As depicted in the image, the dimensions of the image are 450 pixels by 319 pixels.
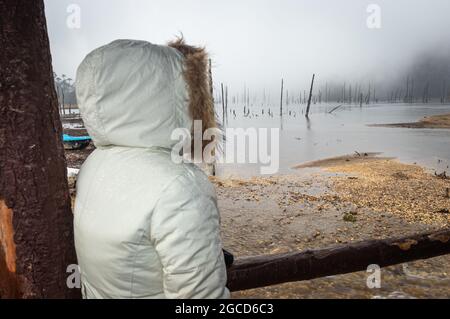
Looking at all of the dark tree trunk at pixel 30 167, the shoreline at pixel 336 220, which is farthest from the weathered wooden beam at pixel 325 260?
the dark tree trunk at pixel 30 167

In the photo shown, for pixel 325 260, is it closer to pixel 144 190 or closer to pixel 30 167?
pixel 144 190

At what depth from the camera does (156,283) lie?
4.78 ft

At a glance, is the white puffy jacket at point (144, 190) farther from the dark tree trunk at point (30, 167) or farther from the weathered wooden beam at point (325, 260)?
the weathered wooden beam at point (325, 260)

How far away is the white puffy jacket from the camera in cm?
132

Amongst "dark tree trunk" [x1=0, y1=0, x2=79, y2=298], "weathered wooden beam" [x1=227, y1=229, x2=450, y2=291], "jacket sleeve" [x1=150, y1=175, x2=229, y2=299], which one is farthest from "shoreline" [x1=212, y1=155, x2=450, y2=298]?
"dark tree trunk" [x1=0, y1=0, x2=79, y2=298]

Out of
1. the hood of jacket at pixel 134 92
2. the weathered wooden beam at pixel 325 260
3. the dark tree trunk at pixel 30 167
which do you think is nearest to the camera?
the hood of jacket at pixel 134 92

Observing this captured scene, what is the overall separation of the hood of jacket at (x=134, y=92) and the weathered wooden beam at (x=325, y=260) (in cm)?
153

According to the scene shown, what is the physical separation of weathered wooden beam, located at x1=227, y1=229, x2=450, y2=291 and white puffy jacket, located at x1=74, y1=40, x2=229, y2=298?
119 cm

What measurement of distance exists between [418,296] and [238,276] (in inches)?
123

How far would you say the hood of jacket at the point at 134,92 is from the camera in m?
1.42

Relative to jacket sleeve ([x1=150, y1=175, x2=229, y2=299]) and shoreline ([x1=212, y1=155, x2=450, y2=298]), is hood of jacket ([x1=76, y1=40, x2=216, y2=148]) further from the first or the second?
shoreline ([x1=212, y1=155, x2=450, y2=298])

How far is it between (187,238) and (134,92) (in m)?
0.70
